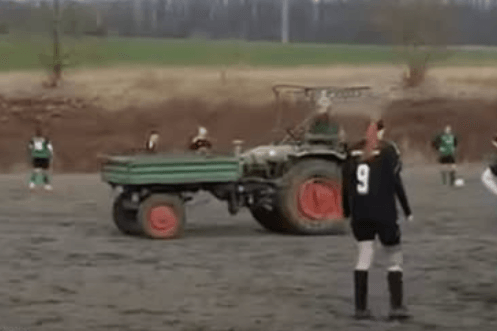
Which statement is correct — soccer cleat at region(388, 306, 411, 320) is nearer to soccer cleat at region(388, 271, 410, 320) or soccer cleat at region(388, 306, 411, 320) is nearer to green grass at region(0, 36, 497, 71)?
soccer cleat at region(388, 271, 410, 320)

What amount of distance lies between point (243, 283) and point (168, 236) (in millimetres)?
5495

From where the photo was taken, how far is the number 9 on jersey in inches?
493

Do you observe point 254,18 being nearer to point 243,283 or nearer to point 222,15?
point 222,15

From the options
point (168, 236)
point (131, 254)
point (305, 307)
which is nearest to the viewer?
point (305, 307)

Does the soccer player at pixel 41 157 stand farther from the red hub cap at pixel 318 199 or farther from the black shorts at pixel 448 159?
the red hub cap at pixel 318 199

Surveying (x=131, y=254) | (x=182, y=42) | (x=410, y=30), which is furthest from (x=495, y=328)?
(x=182, y=42)

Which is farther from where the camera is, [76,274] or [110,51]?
[110,51]

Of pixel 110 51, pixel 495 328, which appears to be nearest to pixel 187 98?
pixel 110 51

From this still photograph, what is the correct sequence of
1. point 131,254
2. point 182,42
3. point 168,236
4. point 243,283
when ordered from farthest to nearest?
point 182,42, point 168,236, point 131,254, point 243,283

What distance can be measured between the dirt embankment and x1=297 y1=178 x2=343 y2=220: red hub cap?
3099cm

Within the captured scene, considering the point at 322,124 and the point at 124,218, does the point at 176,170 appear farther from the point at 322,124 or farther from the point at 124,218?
the point at 322,124

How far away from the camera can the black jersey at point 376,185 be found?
40.9 ft

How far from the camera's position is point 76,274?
1608 centimetres

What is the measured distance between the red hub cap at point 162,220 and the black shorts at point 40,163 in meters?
13.1
